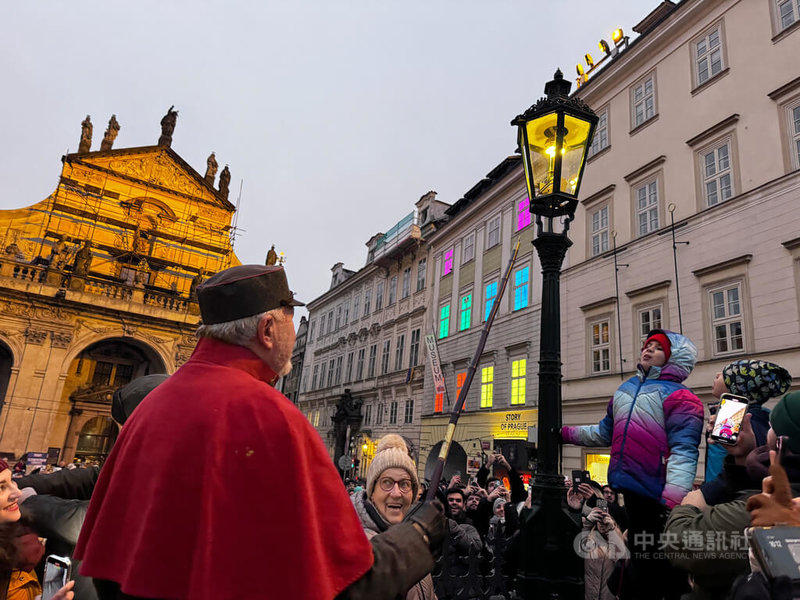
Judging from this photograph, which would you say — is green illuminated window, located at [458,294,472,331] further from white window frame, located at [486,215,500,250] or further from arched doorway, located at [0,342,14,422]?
arched doorway, located at [0,342,14,422]

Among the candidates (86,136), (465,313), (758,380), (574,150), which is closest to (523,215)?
(465,313)

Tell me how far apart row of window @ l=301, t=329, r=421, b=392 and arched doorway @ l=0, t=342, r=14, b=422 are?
66.0ft

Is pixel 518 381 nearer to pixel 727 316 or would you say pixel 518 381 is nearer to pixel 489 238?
pixel 489 238

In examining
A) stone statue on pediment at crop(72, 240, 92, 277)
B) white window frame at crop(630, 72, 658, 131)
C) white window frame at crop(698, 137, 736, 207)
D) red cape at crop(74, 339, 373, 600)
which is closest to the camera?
red cape at crop(74, 339, 373, 600)

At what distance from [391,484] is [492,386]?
63.0 ft

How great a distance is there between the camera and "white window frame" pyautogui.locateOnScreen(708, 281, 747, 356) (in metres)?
12.8

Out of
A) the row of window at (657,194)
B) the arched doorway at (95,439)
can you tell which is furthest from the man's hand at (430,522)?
the arched doorway at (95,439)

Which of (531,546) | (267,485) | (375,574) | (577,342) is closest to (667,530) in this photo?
(531,546)

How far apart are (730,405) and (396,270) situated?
31.2 meters

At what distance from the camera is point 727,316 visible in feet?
43.2

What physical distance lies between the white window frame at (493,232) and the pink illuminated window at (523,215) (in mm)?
1719

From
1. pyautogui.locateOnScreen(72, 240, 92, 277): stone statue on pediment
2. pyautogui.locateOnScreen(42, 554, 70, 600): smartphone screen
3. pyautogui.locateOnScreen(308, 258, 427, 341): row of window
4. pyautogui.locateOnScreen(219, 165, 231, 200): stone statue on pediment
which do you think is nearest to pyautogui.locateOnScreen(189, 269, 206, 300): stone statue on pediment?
pyautogui.locateOnScreen(72, 240, 92, 277): stone statue on pediment

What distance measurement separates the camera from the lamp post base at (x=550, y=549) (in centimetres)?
301

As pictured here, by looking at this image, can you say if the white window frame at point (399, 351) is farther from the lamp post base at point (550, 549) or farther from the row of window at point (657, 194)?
the lamp post base at point (550, 549)
